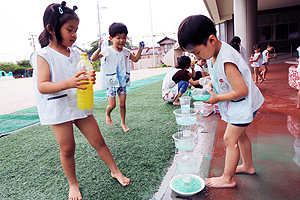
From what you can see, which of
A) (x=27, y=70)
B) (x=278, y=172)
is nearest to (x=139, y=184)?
(x=278, y=172)

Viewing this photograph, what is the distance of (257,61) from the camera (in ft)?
24.3

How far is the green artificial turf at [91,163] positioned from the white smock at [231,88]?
3.14 feet

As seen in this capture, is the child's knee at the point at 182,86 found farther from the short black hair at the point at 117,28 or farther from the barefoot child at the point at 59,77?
the barefoot child at the point at 59,77

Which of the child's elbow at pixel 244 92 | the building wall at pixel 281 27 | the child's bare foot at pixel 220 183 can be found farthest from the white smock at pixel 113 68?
the building wall at pixel 281 27

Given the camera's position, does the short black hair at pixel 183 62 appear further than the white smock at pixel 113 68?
Yes

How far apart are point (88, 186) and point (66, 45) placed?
1380mm

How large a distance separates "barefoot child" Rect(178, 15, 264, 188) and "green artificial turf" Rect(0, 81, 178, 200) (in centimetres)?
89

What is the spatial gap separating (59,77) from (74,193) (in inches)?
42.5

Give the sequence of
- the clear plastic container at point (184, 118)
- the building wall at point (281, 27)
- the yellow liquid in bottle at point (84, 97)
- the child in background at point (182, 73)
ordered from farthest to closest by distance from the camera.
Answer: the building wall at point (281, 27) → the child in background at point (182, 73) → the clear plastic container at point (184, 118) → the yellow liquid in bottle at point (84, 97)

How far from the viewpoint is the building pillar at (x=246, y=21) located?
8.16 meters

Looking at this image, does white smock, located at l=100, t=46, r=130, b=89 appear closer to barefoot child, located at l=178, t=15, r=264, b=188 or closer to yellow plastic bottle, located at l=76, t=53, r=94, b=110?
yellow plastic bottle, located at l=76, t=53, r=94, b=110

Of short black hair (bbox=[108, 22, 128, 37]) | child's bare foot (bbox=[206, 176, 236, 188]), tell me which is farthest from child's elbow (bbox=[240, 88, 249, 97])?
short black hair (bbox=[108, 22, 128, 37])

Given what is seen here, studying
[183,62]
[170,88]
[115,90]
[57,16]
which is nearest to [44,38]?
[57,16]

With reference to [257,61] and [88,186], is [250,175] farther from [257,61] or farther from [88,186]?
[257,61]
